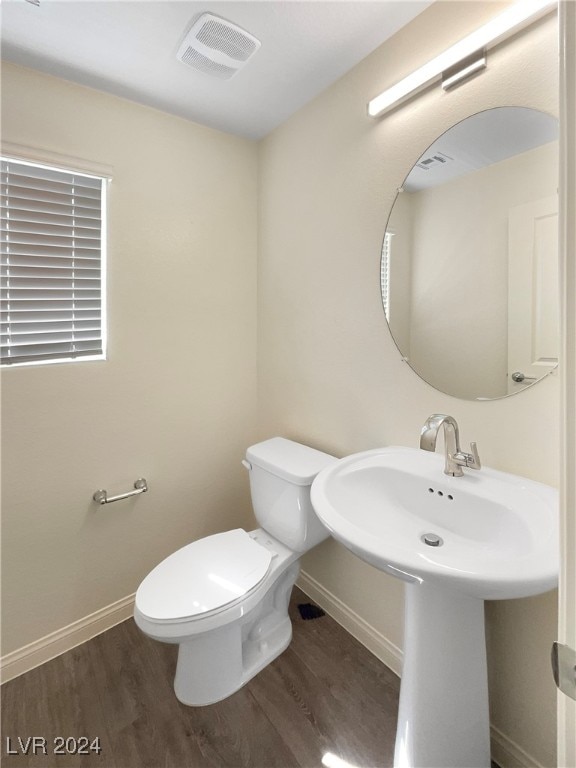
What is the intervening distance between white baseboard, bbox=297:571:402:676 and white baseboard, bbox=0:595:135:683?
870 mm

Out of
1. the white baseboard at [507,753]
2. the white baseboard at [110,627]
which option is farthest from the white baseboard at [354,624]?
the white baseboard at [507,753]

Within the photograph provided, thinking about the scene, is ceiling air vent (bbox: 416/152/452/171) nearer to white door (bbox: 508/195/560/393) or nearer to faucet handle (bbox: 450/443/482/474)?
white door (bbox: 508/195/560/393)

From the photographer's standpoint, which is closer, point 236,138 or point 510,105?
point 510,105

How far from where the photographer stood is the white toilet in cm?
123

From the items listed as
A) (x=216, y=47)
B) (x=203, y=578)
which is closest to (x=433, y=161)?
(x=216, y=47)

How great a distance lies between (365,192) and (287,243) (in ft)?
1.70

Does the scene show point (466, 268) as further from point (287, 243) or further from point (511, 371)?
point (287, 243)

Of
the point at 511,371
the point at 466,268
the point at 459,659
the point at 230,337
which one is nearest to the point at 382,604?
the point at 459,659

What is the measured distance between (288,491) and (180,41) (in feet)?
5.59

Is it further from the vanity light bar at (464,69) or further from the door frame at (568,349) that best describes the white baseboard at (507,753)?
the vanity light bar at (464,69)

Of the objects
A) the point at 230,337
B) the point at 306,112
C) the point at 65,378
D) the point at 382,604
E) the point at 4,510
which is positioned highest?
the point at 306,112

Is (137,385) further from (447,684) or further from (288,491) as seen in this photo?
(447,684)

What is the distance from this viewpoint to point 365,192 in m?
1.46

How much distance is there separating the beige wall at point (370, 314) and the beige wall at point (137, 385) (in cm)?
22
